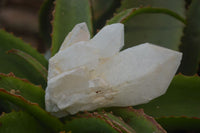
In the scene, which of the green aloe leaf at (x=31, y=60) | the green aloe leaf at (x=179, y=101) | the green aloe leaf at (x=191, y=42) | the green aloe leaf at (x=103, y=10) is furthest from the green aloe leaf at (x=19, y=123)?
the green aloe leaf at (x=103, y=10)

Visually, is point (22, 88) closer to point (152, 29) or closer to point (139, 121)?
point (139, 121)

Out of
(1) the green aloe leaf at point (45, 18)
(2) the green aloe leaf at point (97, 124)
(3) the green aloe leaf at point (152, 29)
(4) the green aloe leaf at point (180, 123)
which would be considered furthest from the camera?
(1) the green aloe leaf at point (45, 18)

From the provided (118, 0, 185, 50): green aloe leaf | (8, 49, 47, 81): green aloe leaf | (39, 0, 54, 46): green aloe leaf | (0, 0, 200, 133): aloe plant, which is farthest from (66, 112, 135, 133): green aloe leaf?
(39, 0, 54, 46): green aloe leaf

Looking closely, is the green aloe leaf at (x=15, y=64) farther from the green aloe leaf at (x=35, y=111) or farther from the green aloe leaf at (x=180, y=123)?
the green aloe leaf at (x=180, y=123)

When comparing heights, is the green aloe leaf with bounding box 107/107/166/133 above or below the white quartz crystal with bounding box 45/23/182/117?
below

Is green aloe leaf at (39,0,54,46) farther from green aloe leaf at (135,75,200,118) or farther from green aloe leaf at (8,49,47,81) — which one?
green aloe leaf at (135,75,200,118)

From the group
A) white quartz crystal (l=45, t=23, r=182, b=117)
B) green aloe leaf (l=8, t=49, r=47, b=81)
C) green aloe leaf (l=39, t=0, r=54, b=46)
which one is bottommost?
green aloe leaf (l=39, t=0, r=54, b=46)
